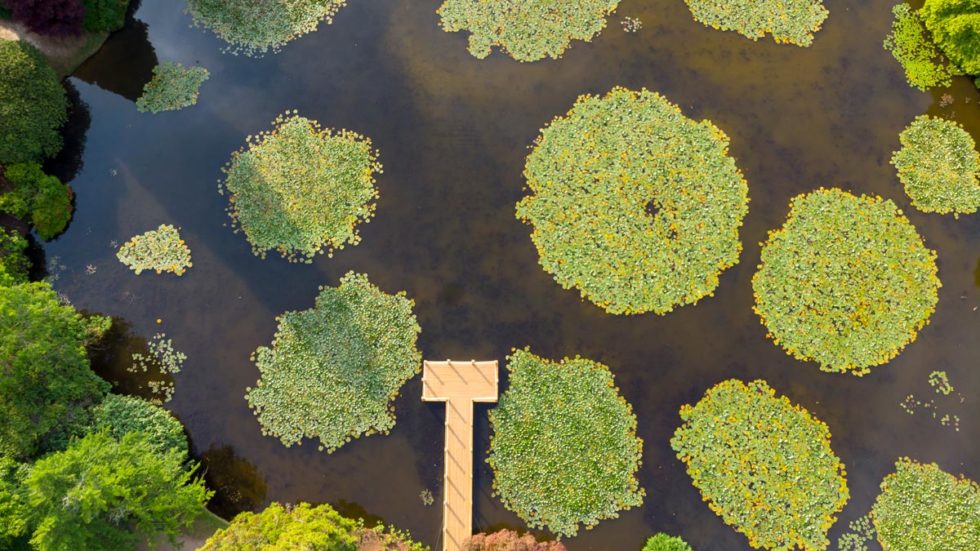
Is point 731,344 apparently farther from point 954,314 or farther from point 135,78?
point 135,78

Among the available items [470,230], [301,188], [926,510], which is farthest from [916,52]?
[301,188]

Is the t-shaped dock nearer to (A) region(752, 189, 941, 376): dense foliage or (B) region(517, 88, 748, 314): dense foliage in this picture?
(B) region(517, 88, 748, 314): dense foliage

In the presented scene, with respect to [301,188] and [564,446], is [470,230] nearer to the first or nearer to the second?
[301,188]

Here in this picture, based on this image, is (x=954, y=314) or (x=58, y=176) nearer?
(x=954, y=314)

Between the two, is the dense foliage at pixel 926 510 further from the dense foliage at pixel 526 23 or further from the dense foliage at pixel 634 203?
the dense foliage at pixel 526 23

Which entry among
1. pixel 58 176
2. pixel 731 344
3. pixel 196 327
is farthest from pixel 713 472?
pixel 58 176

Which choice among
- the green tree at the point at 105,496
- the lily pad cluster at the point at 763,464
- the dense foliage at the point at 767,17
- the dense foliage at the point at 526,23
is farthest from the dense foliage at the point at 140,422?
the dense foliage at the point at 767,17
